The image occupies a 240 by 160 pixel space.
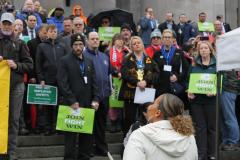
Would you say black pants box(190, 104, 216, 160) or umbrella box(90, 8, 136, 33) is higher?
umbrella box(90, 8, 136, 33)

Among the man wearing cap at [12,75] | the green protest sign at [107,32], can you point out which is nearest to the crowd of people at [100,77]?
the man wearing cap at [12,75]

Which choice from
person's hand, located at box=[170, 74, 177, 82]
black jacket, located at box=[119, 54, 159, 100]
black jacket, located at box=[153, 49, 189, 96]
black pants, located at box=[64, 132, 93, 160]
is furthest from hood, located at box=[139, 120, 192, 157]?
person's hand, located at box=[170, 74, 177, 82]

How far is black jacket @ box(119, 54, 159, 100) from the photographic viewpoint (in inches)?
446

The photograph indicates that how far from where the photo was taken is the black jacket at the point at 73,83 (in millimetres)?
10164

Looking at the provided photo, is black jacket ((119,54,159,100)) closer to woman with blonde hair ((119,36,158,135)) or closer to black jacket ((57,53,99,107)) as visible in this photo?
woman with blonde hair ((119,36,158,135))

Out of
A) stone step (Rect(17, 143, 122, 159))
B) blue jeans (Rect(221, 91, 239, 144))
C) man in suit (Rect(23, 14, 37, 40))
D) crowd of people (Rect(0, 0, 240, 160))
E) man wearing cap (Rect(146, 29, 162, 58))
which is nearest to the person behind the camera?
crowd of people (Rect(0, 0, 240, 160))

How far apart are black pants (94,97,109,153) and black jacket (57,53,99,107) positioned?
2.36 feet

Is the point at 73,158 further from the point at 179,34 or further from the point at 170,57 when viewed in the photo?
the point at 179,34

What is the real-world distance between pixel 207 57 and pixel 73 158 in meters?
3.21

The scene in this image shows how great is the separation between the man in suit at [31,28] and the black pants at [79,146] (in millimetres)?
3123

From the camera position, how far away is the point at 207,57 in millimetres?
11367

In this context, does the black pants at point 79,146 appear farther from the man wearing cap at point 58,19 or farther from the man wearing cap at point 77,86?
the man wearing cap at point 58,19

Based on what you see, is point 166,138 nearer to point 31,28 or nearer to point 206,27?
A: point 31,28

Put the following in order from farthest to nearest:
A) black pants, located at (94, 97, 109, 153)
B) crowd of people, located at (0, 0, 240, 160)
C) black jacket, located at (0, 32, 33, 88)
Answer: black pants, located at (94, 97, 109, 153), crowd of people, located at (0, 0, 240, 160), black jacket, located at (0, 32, 33, 88)
